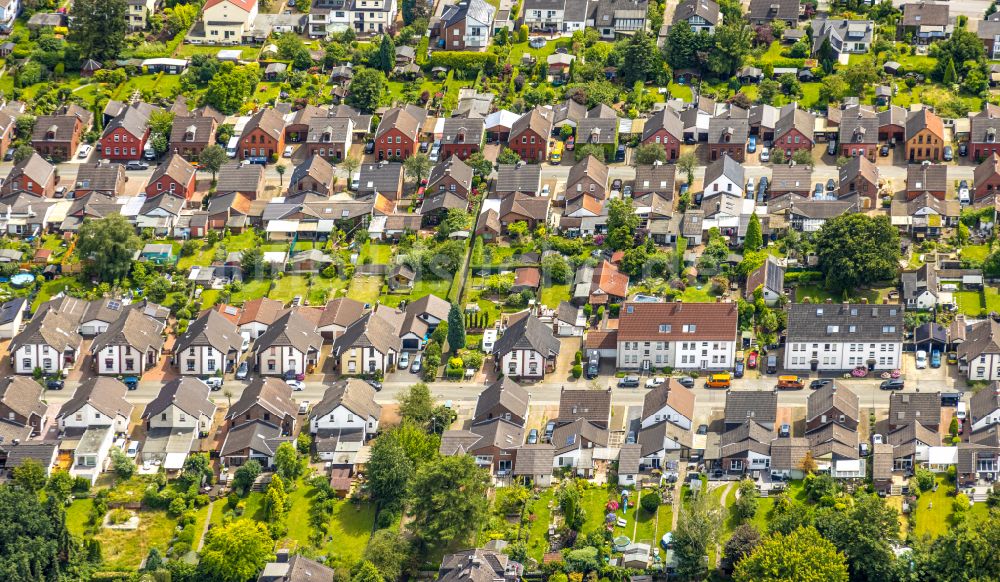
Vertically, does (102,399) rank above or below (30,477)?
above

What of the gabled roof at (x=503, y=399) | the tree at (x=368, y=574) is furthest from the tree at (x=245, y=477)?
the gabled roof at (x=503, y=399)

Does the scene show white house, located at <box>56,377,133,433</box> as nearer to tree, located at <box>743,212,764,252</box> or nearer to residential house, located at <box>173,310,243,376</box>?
residential house, located at <box>173,310,243,376</box>

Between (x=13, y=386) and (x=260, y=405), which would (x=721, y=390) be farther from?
(x=13, y=386)

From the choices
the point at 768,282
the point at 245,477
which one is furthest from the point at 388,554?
the point at 768,282

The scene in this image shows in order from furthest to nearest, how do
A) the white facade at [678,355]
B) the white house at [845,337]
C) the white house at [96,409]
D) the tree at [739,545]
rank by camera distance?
the white facade at [678,355], the white house at [845,337], the white house at [96,409], the tree at [739,545]

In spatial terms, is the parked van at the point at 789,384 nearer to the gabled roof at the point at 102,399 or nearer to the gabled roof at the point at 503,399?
the gabled roof at the point at 503,399

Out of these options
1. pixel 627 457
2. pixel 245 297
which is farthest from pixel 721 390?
pixel 245 297

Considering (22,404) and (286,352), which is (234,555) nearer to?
(22,404)
